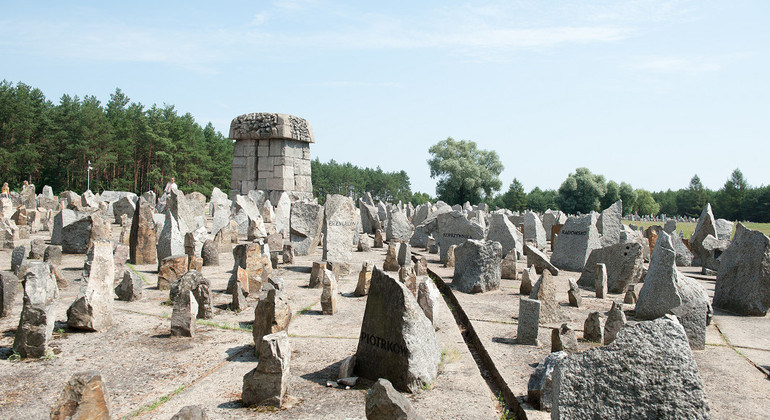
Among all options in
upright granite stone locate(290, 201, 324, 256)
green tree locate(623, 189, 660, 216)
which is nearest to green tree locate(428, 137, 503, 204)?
green tree locate(623, 189, 660, 216)

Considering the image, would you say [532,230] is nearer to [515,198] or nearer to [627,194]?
[627,194]

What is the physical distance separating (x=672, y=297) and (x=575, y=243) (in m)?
5.45

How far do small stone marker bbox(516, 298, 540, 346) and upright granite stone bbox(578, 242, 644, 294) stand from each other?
155 inches

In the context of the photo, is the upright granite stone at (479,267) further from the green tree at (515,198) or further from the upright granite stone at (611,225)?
the green tree at (515,198)

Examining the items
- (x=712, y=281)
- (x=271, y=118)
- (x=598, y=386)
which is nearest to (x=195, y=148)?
(x=271, y=118)

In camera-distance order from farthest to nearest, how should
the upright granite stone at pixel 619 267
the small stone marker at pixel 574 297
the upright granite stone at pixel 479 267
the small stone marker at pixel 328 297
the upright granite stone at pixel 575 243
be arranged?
the upright granite stone at pixel 575 243 < the upright granite stone at pixel 619 267 < the upright granite stone at pixel 479 267 < the small stone marker at pixel 574 297 < the small stone marker at pixel 328 297

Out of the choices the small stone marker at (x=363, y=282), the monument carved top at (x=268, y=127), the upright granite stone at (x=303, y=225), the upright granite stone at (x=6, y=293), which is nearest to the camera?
the upright granite stone at (x=6, y=293)

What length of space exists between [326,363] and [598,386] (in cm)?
249

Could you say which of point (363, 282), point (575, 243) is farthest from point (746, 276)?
point (363, 282)

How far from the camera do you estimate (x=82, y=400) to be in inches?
122

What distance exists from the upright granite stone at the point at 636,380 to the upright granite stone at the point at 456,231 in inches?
341

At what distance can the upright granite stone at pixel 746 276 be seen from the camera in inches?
276

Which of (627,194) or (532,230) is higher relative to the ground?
(627,194)

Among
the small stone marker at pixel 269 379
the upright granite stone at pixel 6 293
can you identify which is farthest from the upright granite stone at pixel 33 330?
the small stone marker at pixel 269 379
